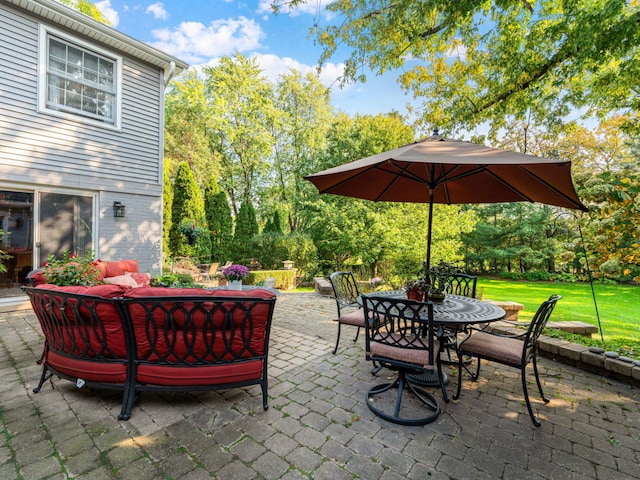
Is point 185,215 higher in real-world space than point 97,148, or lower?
lower

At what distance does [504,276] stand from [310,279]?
11522 millimetres

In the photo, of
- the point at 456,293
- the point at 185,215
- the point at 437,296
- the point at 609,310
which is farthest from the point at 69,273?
the point at 609,310

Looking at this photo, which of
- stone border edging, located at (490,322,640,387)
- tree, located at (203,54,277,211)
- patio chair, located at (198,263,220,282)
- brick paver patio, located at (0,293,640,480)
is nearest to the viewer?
brick paver patio, located at (0,293,640,480)

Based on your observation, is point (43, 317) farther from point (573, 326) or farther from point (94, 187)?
point (573, 326)

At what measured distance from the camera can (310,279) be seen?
10648 mm

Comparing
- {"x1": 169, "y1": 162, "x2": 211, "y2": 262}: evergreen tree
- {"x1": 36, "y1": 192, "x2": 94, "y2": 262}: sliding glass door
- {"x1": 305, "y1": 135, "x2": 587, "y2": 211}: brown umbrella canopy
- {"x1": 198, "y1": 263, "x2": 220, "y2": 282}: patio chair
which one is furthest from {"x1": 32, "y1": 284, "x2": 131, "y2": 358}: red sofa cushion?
{"x1": 169, "y1": 162, "x2": 211, "y2": 262}: evergreen tree

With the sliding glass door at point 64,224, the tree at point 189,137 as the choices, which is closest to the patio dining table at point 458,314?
the sliding glass door at point 64,224

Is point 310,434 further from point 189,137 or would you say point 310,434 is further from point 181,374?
point 189,137

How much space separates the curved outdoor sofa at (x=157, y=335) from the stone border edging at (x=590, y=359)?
3484mm

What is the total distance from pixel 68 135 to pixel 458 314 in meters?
7.08

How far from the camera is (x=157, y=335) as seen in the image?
7.75 ft

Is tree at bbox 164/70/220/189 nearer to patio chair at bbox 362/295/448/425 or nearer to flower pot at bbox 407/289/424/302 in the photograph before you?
flower pot at bbox 407/289/424/302

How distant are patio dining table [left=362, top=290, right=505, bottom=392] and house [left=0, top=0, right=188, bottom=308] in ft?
19.4

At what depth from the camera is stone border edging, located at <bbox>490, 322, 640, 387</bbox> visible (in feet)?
10.1
